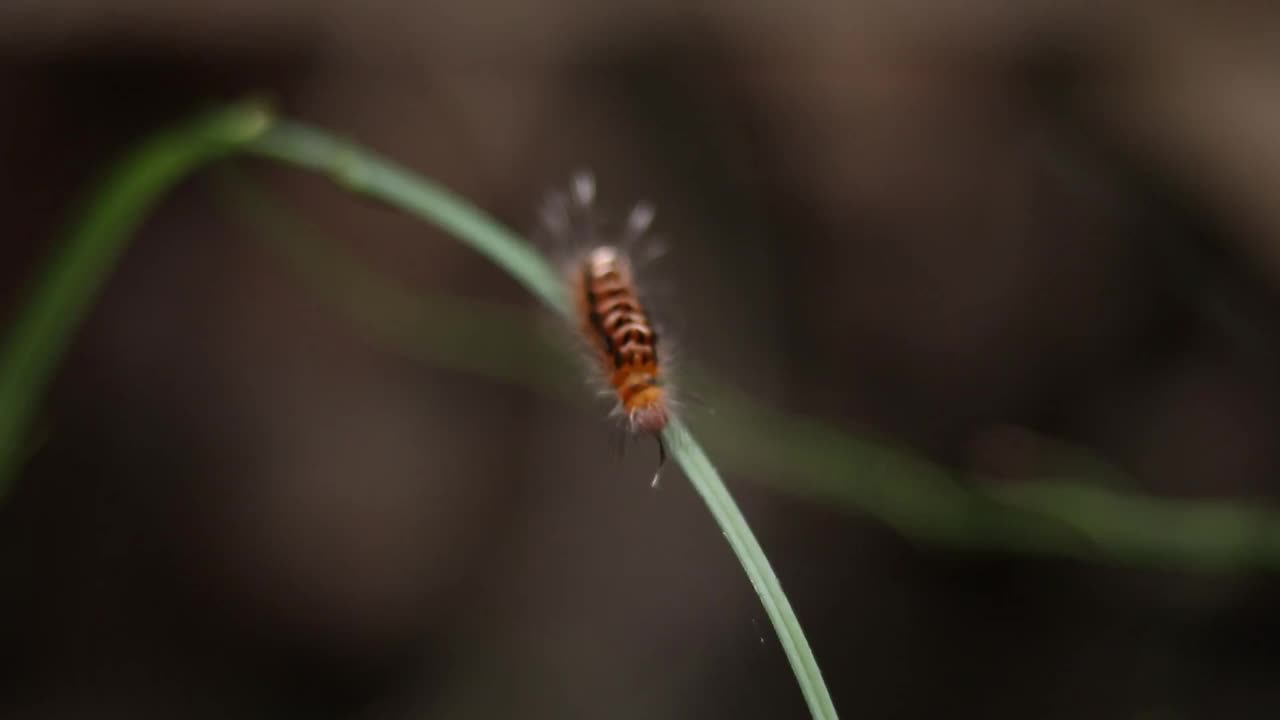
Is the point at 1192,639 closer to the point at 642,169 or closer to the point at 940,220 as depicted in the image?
the point at 940,220

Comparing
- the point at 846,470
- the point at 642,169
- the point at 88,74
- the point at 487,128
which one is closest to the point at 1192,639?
the point at 846,470

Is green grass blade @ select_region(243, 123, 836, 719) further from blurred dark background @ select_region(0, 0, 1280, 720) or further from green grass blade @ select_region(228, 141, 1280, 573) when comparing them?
blurred dark background @ select_region(0, 0, 1280, 720)

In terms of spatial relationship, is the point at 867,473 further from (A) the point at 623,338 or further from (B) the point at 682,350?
(A) the point at 623,338

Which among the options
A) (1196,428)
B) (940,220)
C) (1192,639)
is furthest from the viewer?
(940,220)

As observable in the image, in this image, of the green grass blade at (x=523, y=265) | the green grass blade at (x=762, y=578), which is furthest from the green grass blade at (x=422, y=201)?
the green grass blade at (x=762, y=578)

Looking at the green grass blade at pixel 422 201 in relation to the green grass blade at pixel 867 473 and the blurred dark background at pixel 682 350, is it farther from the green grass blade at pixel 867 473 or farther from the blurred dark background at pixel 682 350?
the blurred dark background at pixel 682 350

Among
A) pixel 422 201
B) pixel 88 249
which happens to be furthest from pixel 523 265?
pixel 88 249
